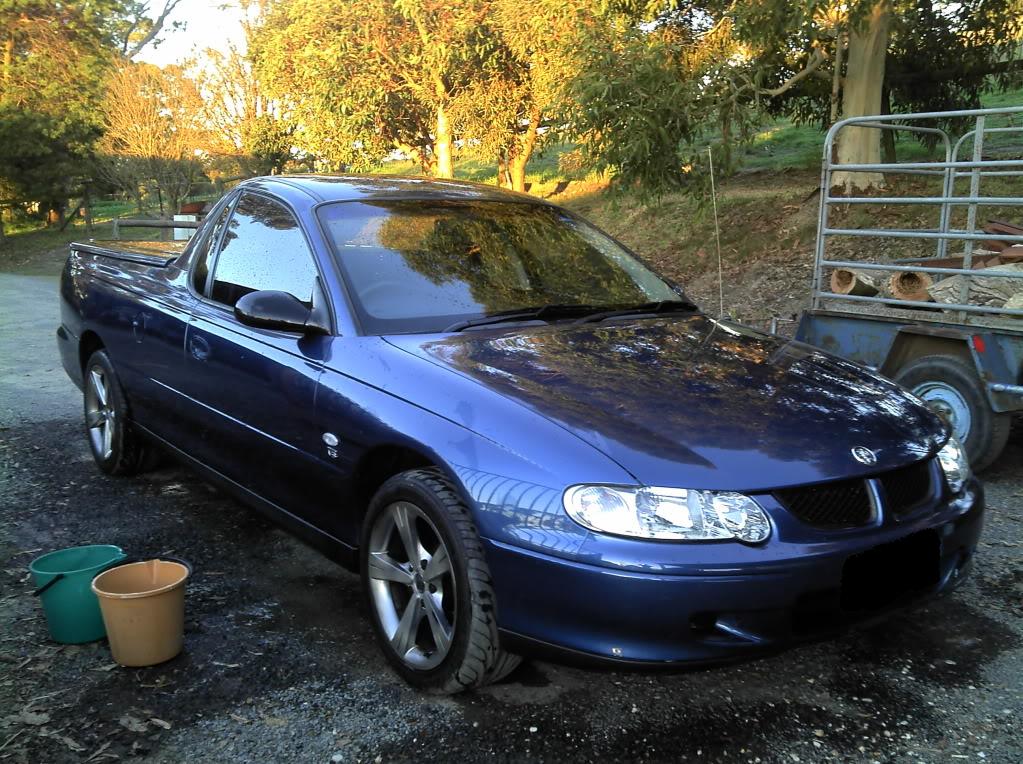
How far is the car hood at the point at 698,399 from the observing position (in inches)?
104

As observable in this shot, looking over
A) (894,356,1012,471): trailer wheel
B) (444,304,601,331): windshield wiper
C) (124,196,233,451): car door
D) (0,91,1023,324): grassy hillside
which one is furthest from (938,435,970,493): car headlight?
(0,91,1023,324): grassy hillside

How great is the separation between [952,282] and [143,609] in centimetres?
478

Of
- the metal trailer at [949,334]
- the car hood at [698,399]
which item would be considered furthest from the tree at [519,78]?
the car hood at [698,399]

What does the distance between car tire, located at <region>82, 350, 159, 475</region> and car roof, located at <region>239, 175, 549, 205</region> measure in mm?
1443

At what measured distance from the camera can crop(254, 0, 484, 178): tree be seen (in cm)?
1515

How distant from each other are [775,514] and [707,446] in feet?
0.87

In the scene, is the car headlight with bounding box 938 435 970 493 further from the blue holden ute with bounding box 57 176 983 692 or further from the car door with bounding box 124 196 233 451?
the car door with bounding box 124 196 233 451

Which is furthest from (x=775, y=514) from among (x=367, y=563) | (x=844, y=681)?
(x=367, y=563)

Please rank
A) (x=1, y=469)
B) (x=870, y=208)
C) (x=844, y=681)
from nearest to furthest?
(x=844, y=681), (x=1, y=469), (x=870, y=208)

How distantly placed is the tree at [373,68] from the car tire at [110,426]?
34.7 ft

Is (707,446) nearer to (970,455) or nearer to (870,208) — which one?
(970,455)

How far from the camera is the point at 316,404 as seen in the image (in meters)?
3.40

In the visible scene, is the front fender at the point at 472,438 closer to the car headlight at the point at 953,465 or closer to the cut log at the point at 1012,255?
the car headlight at the point at 953,465

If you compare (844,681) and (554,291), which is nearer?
(844,681)
